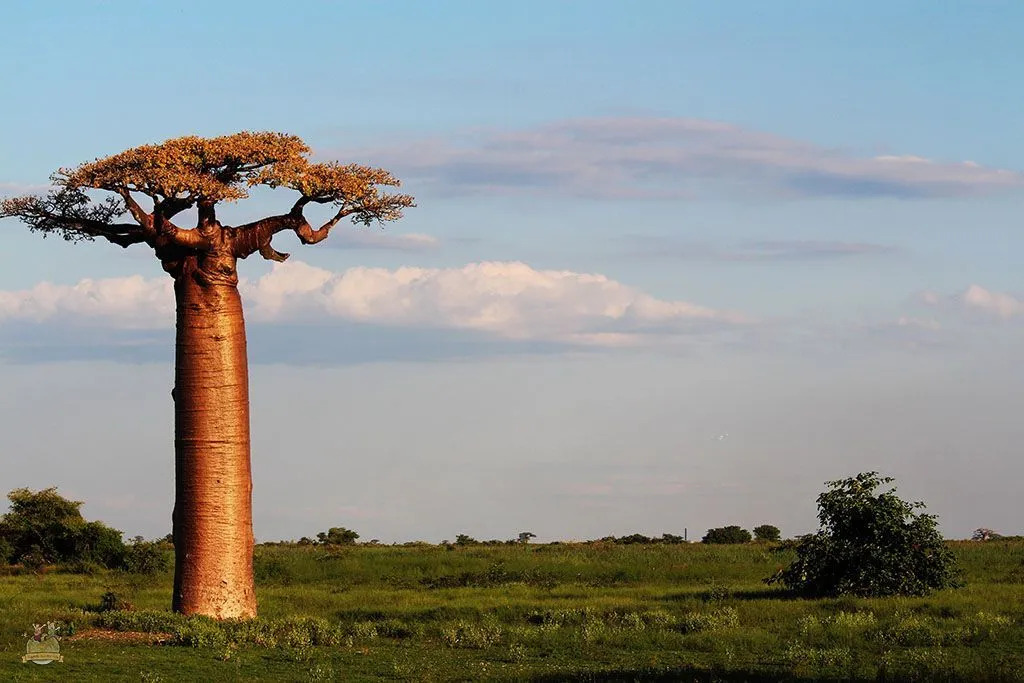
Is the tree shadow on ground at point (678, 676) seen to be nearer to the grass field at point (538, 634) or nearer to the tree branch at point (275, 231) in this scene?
the grass field at point (538, 634)

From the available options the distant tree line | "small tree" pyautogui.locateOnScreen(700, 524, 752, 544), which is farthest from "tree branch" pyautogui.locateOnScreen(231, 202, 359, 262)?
"small tree" pyautogui.locateOnScreen(700, 524, 752, 544)

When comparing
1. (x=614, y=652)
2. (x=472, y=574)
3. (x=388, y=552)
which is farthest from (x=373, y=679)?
(x=388, y=552)

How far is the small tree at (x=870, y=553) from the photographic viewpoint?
85.0ft

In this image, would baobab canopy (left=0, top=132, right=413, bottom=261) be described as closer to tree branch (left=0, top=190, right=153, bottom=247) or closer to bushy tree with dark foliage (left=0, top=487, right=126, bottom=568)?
tree branch (left=0, top=190, right=153, bottom=247)

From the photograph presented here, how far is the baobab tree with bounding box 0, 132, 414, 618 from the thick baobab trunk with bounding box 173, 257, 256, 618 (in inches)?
0.7

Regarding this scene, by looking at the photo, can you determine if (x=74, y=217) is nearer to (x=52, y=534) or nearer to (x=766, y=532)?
(x=52, y=534)

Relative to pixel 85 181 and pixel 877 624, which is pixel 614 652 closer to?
pixel 877 624

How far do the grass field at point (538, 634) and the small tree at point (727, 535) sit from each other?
965 inches

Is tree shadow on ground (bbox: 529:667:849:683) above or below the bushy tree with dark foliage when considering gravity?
below

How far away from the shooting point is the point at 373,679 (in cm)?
1652

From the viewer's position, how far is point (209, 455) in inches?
894

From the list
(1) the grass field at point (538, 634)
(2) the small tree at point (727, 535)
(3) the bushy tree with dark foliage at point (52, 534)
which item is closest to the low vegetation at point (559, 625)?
(1) the grass field at point (538, 634)

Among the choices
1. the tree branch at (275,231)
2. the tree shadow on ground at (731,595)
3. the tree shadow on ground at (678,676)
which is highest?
the tree branch at (275,231)

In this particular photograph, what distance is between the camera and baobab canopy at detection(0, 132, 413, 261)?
22.3m
